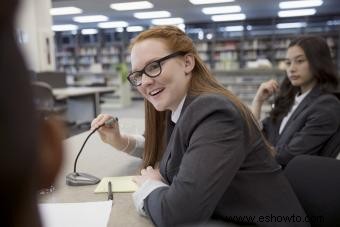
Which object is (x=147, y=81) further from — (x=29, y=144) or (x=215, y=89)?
(x=29, y=144)

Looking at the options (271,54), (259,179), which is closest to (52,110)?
(259,179)

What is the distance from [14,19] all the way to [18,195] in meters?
0.09

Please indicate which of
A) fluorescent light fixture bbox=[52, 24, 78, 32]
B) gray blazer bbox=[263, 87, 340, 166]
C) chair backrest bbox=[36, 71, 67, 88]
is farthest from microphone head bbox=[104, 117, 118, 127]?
fluorescent light fixture bbox=[52, 24, 78, 32]

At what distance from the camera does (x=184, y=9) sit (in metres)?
8.79

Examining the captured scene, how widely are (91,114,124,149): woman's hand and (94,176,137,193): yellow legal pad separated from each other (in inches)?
8.2

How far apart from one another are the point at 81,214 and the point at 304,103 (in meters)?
1.34

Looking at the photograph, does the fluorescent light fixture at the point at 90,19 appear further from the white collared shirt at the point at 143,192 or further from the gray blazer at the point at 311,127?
the white collared shirt at the point at 143,192

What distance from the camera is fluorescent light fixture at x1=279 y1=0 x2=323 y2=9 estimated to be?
800 centimetres

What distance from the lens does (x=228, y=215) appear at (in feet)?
2.82

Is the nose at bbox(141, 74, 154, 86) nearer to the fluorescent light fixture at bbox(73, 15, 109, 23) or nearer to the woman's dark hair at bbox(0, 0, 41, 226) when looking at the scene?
the woman's dark hair at bbox(0, 0, 41, 226)

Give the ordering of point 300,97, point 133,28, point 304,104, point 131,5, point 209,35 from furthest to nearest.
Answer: point 133,28, point 209,35, point 131,5, point 300,97, point 304,104

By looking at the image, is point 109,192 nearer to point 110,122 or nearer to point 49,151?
→ point 110,122

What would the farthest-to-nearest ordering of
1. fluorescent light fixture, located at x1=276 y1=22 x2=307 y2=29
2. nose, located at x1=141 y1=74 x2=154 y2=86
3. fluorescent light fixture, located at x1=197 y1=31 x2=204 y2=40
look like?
fluorescent light fixture, located at x1=197 y1=31 x2=204 y2=40 < fluorescent light fixture, located at x1=276 y1=22 x2=307 y2=29 < nose, located at x1=141 y1=74 x2=154 y2=86

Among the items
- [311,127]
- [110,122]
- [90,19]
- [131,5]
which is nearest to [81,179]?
[110,122]
